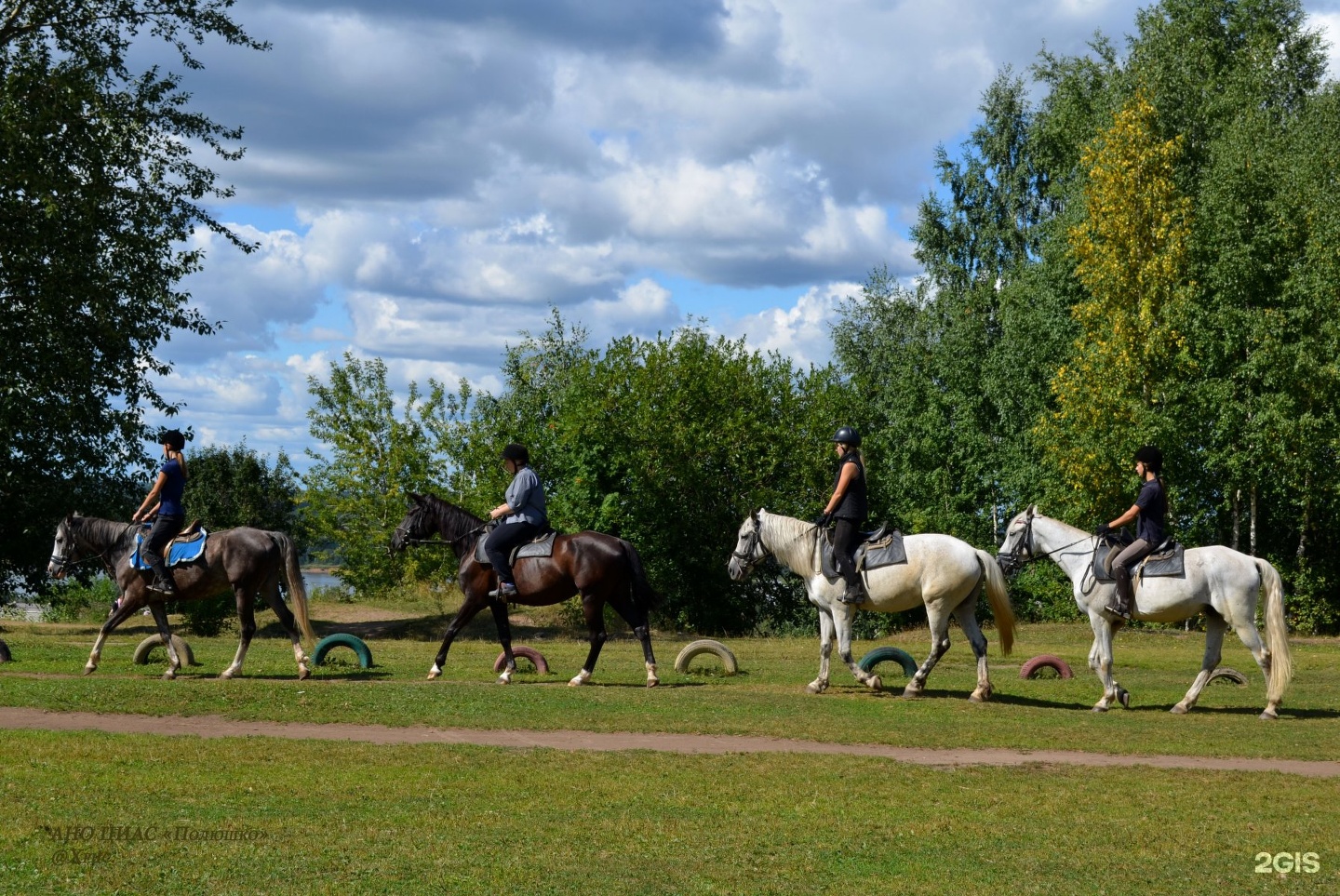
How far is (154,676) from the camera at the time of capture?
1814 cm

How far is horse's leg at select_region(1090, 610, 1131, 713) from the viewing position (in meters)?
16.7

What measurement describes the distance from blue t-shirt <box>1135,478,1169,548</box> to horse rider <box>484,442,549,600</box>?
25.3 feet

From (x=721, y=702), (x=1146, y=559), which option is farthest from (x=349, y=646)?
(x=1146, y=559)

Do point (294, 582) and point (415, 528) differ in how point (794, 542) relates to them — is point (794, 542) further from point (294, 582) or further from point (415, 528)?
point (294, 582)

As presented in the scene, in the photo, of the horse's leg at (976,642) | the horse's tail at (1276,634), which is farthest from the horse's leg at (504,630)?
the horse's tail at (1276,634)

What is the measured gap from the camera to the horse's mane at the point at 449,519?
18828 mm

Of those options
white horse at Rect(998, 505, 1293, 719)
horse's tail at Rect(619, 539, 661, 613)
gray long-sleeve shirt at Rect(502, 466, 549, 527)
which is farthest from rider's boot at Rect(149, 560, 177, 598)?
white horse at Rect(998, 505, 1293, 719)

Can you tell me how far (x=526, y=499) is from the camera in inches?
707

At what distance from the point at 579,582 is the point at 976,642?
533 cm

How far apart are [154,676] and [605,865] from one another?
11.7 meters

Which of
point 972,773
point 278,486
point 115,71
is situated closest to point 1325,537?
point 972,773

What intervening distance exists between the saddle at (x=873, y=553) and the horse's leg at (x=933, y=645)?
0.74m

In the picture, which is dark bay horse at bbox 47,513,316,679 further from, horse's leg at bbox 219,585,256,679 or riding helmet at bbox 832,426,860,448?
riding helmet at bbox 832,426,860,448

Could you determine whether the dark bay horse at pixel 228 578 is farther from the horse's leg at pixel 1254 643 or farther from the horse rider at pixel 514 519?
the horse's leg at pixel 1254 643
